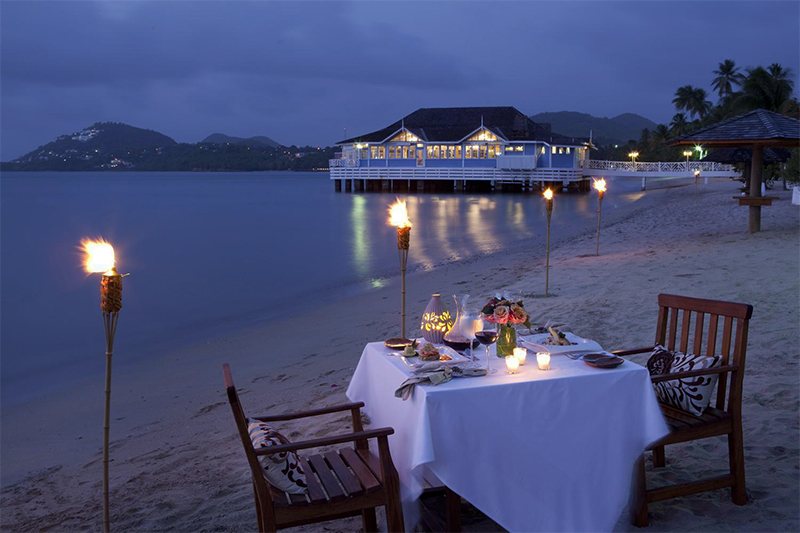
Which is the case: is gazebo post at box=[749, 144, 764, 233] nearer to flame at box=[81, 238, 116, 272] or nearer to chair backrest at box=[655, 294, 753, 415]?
chair backrest at box=[655, 294, 753, 415]

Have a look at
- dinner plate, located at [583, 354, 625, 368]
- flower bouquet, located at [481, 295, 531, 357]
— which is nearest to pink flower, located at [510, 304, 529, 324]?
flower bouquet, located at [481, 295, 531, 357]

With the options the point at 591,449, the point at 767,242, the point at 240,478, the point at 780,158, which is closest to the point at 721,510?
the point at 591,449

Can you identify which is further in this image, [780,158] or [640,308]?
[780,158]

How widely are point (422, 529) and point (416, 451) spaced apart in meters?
0.86

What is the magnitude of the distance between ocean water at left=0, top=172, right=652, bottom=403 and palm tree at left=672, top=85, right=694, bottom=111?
4115cm

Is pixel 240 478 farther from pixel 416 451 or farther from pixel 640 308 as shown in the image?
pixel 640 308

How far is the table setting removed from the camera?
10.5 feet

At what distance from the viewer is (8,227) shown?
3712cm

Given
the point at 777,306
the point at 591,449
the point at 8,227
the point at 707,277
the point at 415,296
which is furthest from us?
the point at 8,227

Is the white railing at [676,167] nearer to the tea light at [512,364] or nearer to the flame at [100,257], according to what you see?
the tea light at [512,364]

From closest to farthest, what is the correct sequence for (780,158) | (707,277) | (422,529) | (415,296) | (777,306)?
1. (422,529)
2. (777,306)
3. (707,277)
4. (415,296)
5. (780,158)

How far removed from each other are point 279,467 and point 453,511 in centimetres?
95

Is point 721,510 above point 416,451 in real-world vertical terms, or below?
below

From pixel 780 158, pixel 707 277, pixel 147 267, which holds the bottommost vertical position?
pixel 147 267
